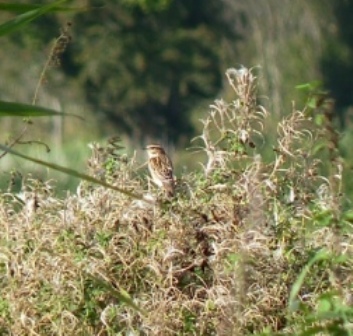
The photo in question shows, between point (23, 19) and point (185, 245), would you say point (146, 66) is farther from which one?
point (23, 19)

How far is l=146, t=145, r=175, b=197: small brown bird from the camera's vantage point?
6.97m

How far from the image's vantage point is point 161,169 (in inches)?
324

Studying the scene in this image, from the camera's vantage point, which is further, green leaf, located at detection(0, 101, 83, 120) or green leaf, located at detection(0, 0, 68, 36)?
green leaf, located at detection(0, 0, 68, 36)

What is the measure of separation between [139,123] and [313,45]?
6.54 m

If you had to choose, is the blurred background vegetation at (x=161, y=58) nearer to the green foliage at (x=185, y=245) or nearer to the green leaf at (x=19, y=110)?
the green foliage at (x=185, y=245)

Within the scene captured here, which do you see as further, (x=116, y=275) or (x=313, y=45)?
(x=313, y=45)

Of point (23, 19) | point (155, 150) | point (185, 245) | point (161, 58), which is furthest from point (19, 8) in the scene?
point (161, 58)

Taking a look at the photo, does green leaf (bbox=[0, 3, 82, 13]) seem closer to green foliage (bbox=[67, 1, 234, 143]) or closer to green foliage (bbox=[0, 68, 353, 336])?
green foliage (bbox=[0, 68, 353, 336])

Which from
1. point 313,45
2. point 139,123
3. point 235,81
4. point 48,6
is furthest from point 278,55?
point 48,6

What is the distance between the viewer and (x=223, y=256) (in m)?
6.41

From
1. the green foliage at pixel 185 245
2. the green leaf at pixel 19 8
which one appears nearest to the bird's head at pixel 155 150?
the green foliage at pixel 185 245

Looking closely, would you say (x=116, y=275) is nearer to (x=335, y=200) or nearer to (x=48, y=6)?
(x=335, y=200)

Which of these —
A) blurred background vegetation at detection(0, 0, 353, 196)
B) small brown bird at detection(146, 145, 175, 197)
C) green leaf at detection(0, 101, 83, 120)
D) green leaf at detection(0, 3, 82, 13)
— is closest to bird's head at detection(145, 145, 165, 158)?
small brown bird at detection(146, 145, 175, 197)

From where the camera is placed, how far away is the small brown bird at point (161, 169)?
274 inches
